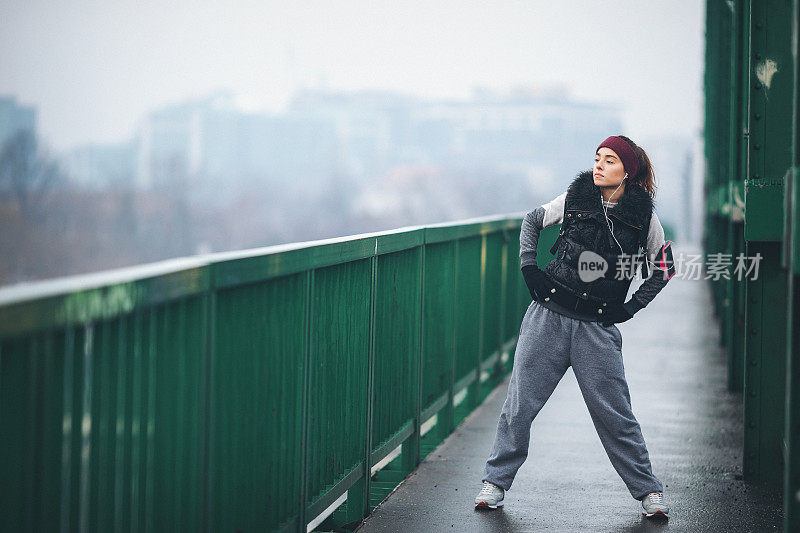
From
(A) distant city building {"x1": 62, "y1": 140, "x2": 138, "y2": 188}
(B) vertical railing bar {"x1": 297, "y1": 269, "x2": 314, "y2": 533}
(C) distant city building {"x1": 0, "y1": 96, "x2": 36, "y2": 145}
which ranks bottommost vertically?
(B) vertical railing bar {"x1": 297, "y1": 269, "x2": 314, "y2": 533}

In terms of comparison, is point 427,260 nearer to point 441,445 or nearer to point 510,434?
point 441,445

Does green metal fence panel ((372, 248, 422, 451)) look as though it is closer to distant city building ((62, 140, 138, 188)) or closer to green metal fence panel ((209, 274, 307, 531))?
green metal fence panel ((209, 274, 307, 531))

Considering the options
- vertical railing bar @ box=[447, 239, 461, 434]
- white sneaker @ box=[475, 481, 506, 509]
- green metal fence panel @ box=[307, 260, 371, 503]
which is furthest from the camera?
vertical railing bar @ box=[447, 239, 461, 434]

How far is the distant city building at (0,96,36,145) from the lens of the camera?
4011 inches

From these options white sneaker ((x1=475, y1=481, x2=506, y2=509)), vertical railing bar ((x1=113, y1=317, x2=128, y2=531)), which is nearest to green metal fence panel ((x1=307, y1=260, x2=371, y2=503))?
white sneaker ((x1=475, y1=481, x2=506, y2=509))

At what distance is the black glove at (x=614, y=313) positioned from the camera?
447cm

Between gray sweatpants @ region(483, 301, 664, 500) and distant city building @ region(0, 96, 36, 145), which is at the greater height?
distant city building @ region(0, 96, 36, 145)

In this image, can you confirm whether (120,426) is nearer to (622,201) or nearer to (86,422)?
(86,422)

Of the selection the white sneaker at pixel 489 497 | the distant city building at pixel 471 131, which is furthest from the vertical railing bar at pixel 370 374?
the distant city building at pixel 471 131

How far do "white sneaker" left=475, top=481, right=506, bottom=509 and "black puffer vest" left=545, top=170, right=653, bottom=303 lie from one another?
37.5 inches

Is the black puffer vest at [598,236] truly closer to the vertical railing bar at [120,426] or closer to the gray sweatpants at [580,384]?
the gray sweatpants at [580,384]

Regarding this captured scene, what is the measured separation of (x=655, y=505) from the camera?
4.60m

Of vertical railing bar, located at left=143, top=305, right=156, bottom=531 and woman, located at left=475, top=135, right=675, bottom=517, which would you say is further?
woman, located at left=475, top=135, right=675, bottom=517

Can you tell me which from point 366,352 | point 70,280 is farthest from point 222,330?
point 366,352
